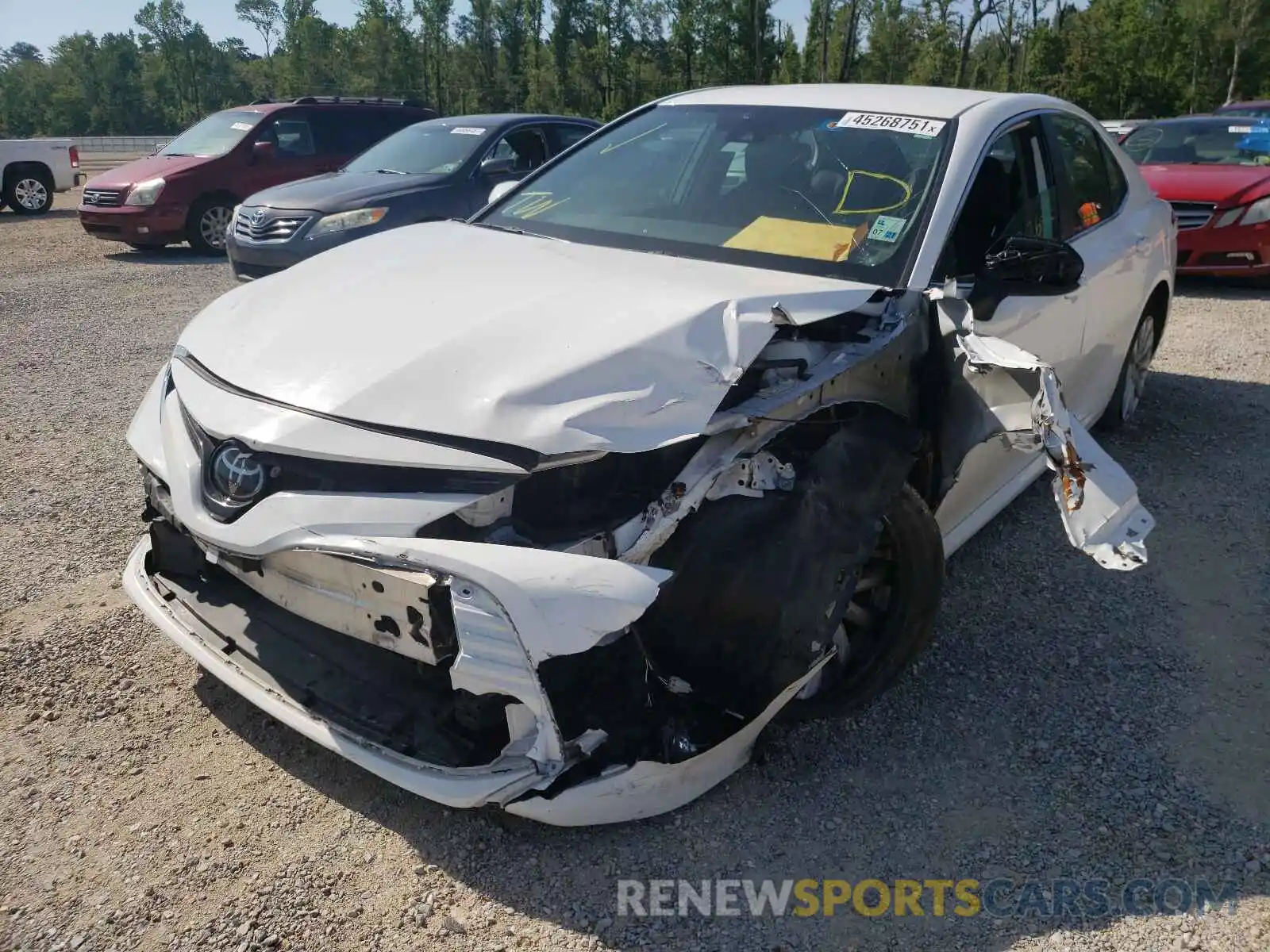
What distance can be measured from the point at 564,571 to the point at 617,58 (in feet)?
180

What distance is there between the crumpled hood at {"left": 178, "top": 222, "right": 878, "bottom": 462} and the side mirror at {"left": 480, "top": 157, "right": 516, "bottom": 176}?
225 inches

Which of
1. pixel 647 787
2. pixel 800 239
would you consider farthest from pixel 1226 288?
pixel 647 787

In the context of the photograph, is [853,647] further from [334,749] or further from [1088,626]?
[334,749]

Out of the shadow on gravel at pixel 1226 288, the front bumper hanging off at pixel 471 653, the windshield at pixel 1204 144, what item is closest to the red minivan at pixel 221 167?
the windshield at pixel 1204 144

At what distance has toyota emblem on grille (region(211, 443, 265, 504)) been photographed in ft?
7.65

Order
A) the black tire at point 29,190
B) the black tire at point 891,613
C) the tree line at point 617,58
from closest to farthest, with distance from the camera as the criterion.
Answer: the black tire at point 891,613 < the black tire at point 29,190 < the tree line at point 617,58

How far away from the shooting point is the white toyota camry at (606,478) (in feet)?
7.10

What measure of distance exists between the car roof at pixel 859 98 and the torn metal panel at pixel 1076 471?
126 cm

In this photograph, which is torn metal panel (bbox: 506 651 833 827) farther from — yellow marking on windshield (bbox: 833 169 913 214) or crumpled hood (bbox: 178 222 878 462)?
yellow marking on windshield (bbox: 833 169 913 214)

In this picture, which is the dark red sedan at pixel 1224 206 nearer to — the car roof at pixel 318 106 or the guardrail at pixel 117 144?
the car roof at pixel 318 106

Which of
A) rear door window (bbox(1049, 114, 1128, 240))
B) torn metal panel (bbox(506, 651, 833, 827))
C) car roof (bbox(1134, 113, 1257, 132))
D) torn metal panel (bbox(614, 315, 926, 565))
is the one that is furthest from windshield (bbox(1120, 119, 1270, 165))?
torn metal panel (bbox(506, 651, 833, 827))

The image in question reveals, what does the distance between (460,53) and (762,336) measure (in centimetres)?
6211

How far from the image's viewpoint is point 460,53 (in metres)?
58.8

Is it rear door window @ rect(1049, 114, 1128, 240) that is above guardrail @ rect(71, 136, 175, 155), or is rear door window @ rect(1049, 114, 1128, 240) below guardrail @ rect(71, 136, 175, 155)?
above
